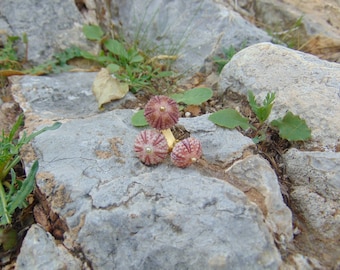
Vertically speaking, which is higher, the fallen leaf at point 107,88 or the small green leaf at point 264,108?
the small green leaf at point 264,108

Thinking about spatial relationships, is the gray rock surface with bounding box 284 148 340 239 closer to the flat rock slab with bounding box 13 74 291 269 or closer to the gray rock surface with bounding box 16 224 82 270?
the flat rock slab with bounding box 13 74 291 269

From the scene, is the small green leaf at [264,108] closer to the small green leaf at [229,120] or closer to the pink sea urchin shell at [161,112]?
the small green leaf at [229,120]

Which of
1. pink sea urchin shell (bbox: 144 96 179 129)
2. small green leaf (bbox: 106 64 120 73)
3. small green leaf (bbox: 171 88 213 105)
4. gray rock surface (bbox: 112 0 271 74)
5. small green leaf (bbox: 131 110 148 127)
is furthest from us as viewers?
gray rock surface (bbox: 112 0 271 74)

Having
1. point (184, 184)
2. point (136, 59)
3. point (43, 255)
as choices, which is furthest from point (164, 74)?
point (43, 255)

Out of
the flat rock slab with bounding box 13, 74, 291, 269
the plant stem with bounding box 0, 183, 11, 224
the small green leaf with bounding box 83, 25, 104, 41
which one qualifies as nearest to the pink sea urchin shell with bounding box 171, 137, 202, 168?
the flat rock slab with bounding box 13, 74, 291, 269

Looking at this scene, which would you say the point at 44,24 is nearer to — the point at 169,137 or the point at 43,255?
the point at 169,137

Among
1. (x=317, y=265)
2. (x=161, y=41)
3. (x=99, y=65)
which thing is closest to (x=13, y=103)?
(x=99, y=65)

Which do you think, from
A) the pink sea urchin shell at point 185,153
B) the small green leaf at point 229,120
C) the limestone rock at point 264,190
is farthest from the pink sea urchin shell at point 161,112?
the limestone rock at point 264,190
